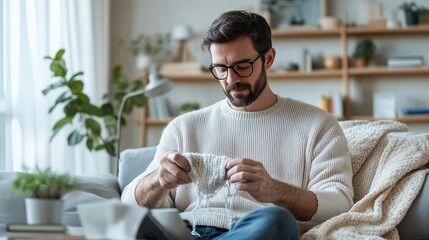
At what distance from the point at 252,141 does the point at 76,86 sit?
6.35 ft

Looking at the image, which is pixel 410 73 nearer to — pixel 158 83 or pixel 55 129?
pixel 158 83

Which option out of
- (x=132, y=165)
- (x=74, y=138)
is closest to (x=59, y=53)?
(x=74, y=138)

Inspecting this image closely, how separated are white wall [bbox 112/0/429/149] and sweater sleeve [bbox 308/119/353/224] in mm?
3311

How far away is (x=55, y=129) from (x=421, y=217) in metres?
2.37

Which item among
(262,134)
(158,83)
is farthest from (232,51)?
(158,83)

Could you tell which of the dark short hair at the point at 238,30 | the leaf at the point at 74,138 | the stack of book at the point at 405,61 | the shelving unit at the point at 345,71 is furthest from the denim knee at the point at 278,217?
the stack of book at the point at 405,61

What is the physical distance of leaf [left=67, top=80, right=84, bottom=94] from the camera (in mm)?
4199

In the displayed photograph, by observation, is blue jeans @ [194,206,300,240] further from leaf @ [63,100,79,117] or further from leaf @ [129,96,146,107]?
leaf @ [129,96,146,107]

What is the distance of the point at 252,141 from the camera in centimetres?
253

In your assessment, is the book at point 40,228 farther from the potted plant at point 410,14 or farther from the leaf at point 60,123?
the potted plant at point 410,14

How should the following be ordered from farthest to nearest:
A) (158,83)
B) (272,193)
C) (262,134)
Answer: (158,83)
(262,134)
(272,193)

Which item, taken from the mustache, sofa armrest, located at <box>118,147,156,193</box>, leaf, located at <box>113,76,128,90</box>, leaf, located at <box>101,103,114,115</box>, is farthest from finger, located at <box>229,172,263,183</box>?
leaf, located at <box>113,76,128,90</box>

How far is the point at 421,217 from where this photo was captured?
2.37 m

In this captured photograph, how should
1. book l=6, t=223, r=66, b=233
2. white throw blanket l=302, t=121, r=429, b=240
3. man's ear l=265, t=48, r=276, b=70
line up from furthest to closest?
man's ear l=265, t=48, r=276, b=70, white throw blanket l=302, t=121, r=429, b=240, book l=6, t=223, r=66, b=233
